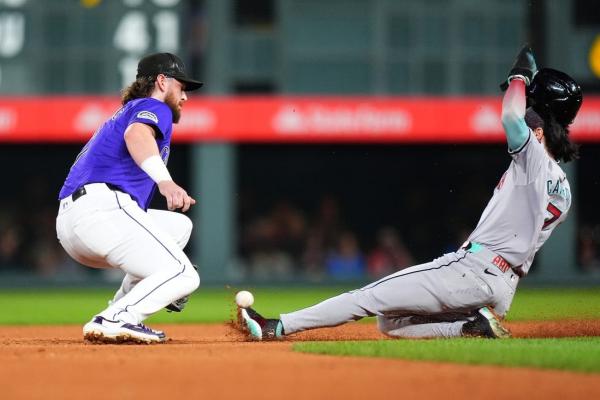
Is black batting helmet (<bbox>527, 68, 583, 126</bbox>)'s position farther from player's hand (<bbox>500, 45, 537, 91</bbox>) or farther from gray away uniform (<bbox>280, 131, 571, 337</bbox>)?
gray away uniform (<bbox>280, 131, 571, 337</bbox>)

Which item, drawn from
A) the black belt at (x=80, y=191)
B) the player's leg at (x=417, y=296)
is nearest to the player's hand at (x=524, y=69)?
the player's leg at (x=417, y=296)

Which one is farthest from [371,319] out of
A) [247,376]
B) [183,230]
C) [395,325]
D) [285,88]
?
[285,88]

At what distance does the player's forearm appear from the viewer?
5.96m

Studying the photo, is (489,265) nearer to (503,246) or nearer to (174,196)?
(503,246)

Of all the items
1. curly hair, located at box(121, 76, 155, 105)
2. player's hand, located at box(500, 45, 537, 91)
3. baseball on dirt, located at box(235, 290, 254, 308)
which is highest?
player's hand, located at box(500, 45, 537, 91)

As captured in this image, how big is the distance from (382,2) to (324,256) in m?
4.63

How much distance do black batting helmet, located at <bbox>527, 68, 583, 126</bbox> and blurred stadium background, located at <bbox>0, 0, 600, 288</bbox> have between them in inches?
490

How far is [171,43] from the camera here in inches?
725

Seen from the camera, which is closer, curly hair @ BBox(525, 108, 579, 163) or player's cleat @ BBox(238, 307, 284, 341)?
curly hair @ BBox(525, 108, 579, 163)

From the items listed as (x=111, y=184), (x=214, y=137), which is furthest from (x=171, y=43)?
(x=111, y=184)

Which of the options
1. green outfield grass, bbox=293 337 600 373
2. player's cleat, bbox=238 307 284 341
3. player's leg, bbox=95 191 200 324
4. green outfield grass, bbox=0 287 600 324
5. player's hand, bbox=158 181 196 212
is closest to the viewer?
green outfield grass, bbox=293 337 600 373

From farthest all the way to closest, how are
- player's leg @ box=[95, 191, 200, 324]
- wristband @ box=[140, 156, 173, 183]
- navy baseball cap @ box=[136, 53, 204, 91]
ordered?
navy baseball cap @ box=[136, 53, 204, 91]
player's leg @ box=[95, 191, 200, 324]
wristband @ box=[140, 156, 173, 183]

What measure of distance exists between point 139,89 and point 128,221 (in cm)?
83

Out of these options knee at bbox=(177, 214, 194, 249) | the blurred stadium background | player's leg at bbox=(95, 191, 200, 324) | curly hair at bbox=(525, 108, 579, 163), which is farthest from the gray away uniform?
the blurred stadium background
